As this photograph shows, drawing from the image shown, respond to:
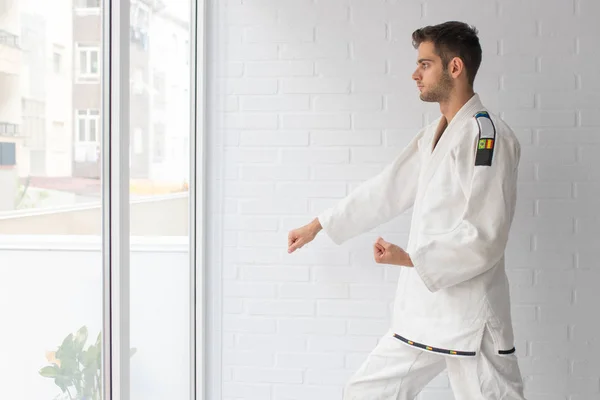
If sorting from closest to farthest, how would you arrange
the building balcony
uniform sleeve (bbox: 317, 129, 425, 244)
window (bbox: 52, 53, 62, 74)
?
the building balcony → window (bbox: 52, 53, 62, 74) → uniform sleeve (bbox: 317, 129, 425, 244)

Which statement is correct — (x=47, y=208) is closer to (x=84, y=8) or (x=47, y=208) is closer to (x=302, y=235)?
(x=84, y=8)

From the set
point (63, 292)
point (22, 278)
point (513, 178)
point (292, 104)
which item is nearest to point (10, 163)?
point (22, 278)

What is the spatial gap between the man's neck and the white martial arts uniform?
0.03 m

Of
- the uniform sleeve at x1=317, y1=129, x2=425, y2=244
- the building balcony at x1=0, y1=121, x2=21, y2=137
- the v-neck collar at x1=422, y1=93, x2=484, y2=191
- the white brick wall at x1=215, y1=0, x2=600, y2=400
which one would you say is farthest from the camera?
the white brick wall at x1=215, y1=0, x2=600, y2=400

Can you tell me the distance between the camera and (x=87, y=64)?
1.44 meters

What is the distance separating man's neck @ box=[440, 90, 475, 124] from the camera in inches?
76.1

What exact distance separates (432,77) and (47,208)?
120 centimetres

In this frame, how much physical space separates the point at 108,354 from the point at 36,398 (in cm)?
36

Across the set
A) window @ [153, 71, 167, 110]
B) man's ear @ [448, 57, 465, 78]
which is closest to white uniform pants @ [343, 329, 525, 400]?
man's ear @ [448, 57, 465, 78]

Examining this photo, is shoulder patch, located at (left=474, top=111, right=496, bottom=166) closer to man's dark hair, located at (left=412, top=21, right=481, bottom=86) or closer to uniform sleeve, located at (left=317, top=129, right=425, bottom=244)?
man's dark hair, located at (left=412, top=21, right=481, bottom=86)

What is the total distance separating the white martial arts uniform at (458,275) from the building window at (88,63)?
976 mm

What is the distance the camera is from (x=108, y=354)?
1.60 metres

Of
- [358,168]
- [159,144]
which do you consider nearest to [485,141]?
[358,168]

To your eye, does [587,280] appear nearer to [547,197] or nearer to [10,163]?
[547,197]
